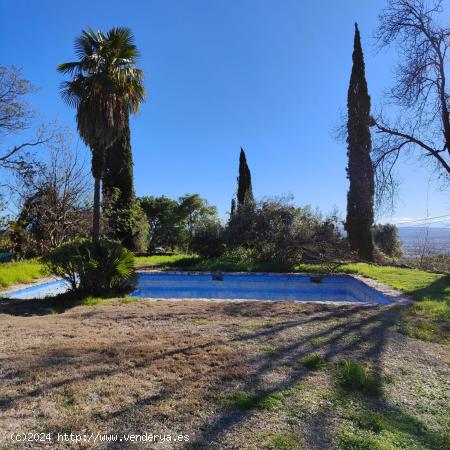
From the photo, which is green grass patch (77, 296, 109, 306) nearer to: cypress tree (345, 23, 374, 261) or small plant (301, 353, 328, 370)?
small plant (301, 353, 328, 370)

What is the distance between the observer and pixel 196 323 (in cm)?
563

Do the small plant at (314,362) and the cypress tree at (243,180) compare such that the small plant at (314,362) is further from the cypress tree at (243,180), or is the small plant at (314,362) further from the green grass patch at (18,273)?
the cypress tree at (243,180)

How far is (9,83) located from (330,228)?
13.8m

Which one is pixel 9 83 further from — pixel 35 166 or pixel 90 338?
pixel 90 338

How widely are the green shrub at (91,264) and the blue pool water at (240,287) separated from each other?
5.55 ft

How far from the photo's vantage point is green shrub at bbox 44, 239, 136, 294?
797 cm

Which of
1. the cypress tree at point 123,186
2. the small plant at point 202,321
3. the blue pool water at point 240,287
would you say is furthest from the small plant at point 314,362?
the cypress tree at point 123,186

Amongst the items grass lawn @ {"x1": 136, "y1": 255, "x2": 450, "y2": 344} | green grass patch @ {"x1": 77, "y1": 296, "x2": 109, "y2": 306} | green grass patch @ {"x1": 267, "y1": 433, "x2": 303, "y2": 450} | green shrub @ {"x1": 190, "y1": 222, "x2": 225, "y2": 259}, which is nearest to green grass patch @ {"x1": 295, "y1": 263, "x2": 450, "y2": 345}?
grass lawn @ {"x1": 136, "y1": 255, "x2": 450, "y2": 344}

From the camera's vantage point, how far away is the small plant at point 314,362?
146 inches

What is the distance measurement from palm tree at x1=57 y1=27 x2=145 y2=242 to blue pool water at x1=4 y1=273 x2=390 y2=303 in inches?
94.7

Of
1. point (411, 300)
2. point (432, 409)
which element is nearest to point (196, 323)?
point (432, 409)

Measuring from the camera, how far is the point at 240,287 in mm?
Answer: 12000

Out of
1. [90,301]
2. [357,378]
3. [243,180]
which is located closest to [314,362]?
[357,378]

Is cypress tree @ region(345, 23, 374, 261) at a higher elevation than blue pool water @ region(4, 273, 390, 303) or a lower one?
higher
